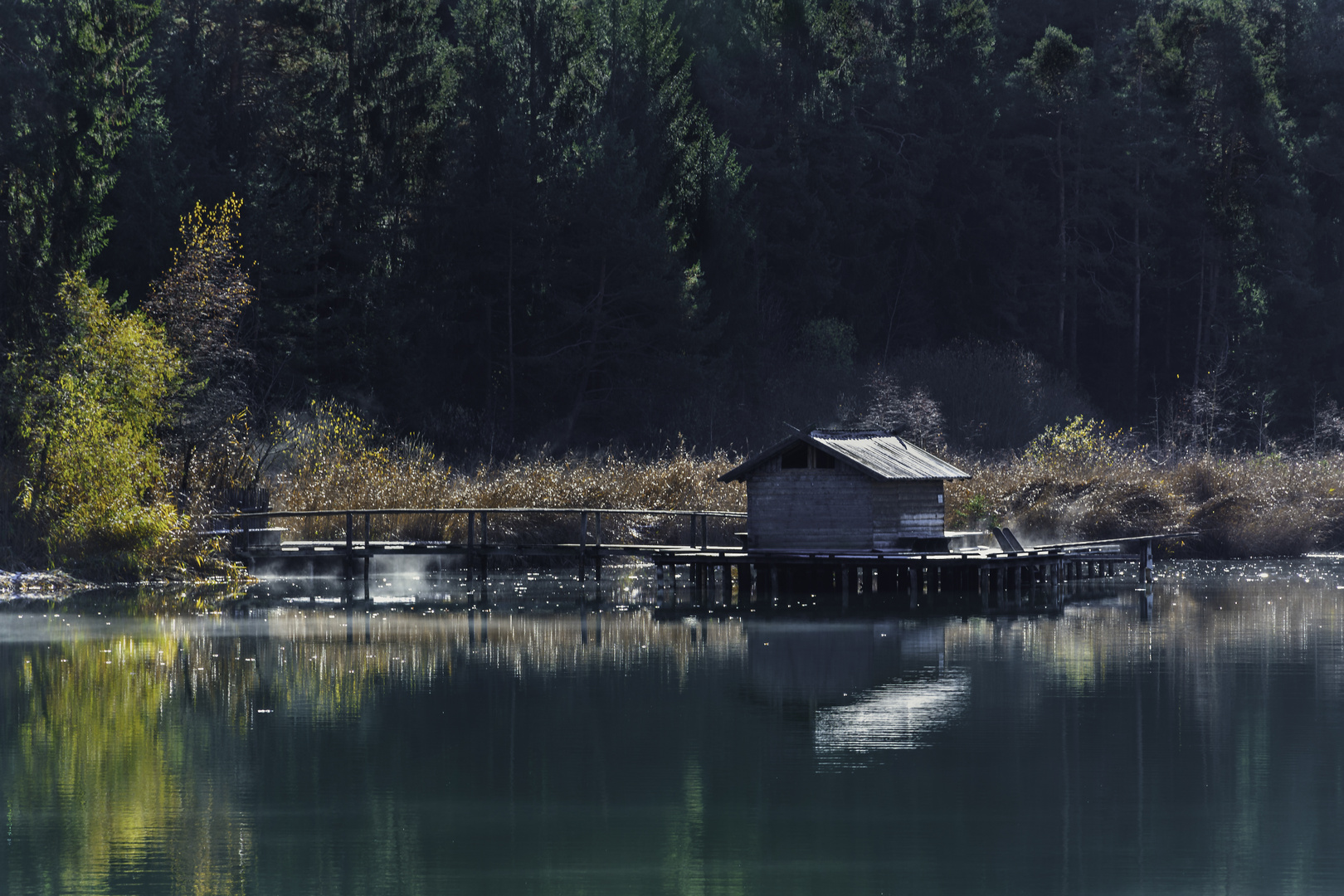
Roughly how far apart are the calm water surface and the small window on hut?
22.3 ft

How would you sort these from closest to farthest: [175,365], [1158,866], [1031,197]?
[1158,866]
[175,365]
[1031,197]

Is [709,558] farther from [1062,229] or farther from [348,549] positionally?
Answer: [1062,229]

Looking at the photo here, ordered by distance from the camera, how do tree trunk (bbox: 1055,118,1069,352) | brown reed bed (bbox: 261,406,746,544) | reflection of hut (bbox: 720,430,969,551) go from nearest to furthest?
reflection of hut (bbox: 720,430,969,551) < brown reed bed (bbox: 261,406,746,544) < tree trunk (bbox: 1055,118,1069,352)

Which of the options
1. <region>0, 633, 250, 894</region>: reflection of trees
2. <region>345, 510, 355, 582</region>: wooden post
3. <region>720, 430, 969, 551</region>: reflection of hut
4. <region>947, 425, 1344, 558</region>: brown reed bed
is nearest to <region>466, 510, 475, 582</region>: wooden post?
<region>345, 510, 355, 582</region>: wooden post

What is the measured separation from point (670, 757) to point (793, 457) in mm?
20806

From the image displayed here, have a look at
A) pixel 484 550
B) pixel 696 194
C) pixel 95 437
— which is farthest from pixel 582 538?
pixel 696 194

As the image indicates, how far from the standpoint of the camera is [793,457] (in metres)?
40.8

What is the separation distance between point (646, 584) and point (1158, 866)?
2975 cm

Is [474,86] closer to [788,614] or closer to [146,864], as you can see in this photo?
[788,614]

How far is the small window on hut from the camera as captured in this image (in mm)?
40688

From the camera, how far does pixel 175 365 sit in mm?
42781

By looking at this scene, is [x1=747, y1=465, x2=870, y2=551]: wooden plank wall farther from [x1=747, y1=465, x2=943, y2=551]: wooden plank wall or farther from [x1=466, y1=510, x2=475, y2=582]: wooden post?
[x1=466, y1=510, x2=475, y2=582]: wooden post

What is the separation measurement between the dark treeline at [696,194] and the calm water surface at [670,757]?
19.8m

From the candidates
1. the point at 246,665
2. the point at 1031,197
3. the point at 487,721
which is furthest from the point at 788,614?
the point at 1031,197
